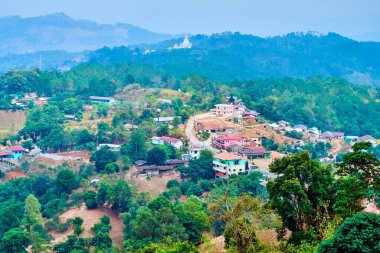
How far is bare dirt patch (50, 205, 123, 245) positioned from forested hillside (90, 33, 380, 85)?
7436 centimetres

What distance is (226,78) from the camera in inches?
3939

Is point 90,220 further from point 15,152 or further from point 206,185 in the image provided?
point 15,152

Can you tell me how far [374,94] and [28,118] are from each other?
157ft

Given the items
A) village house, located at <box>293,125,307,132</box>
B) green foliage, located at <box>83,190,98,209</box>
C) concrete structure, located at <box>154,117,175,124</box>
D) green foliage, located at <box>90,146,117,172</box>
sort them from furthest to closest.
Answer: village house, located at <box>293,125,307,132</box>
concrete structure, located at <box>154,117,175,124</box>
green foliage, located at <box>90,146,117,172</box>
green foliage, located at <box>83,190,98,209</box>

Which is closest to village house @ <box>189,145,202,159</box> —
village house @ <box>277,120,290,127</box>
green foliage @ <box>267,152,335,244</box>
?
village house @ <box>277,120,290,127</box>

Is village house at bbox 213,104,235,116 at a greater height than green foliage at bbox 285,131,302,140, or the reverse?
village house at bbox 213,104,235,116

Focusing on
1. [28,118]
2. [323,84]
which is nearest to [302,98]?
[323,84]

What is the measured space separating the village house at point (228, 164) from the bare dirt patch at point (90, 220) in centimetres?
813

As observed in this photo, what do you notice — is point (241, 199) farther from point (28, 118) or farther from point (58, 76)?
point (58, 76)

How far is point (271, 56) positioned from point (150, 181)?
105 m

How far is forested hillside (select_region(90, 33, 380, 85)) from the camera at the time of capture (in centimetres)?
11408

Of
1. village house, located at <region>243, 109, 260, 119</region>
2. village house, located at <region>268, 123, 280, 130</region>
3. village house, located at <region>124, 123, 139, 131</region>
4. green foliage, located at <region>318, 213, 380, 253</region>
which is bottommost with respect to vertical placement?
village house, located at <region>268, 123, 280, 130</region>

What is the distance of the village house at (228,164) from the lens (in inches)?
1305

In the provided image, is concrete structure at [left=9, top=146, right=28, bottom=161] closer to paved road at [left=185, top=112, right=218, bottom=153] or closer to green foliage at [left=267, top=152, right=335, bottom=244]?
paved road at [left=185, top=112, right=218, bottom=153]
